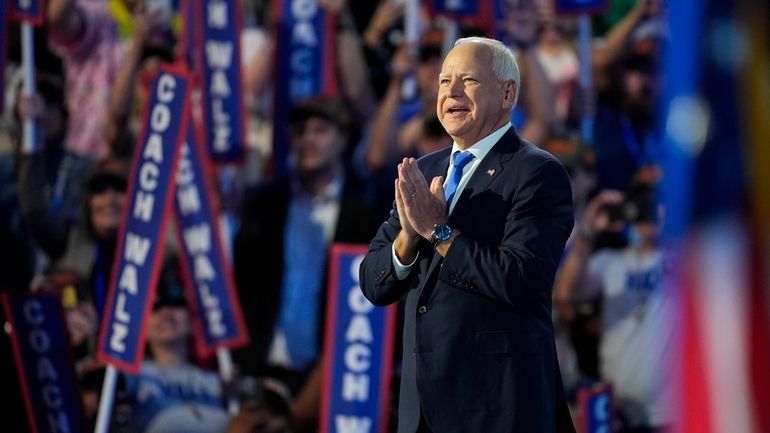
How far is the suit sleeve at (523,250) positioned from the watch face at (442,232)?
18mm

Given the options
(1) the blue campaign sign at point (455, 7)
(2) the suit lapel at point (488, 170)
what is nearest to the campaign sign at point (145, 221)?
(1) the blue campaign sign at point (455, 7)

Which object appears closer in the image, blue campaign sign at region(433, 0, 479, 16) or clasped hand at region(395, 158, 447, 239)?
clasped hand at region(395, 158, 447, 239)

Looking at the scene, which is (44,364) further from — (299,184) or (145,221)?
(299,184)

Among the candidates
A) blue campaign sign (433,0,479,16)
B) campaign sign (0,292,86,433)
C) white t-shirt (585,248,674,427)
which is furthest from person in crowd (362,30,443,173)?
campaign sign (0,292,86,433)

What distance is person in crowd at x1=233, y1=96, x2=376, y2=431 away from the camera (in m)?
4.25

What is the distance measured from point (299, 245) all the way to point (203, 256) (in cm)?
39

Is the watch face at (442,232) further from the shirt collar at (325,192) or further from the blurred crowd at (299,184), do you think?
the shirt collar at (325,192)

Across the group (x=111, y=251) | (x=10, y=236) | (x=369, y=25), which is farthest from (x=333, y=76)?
(x=10, y=236)

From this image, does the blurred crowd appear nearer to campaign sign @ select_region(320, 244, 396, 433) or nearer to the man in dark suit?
campaign sign @ select_region(320, 244, 396, 433)

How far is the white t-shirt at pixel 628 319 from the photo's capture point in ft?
13.8

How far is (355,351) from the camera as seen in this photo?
414 centimetres

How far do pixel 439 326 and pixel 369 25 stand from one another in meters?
2.70

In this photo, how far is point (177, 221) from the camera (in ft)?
14.2

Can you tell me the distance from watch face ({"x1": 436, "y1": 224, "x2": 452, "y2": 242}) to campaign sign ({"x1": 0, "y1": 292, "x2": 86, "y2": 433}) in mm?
3061
